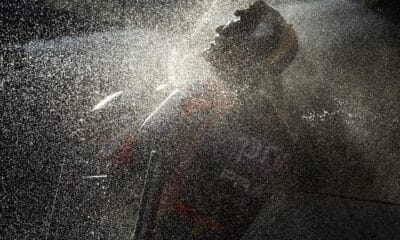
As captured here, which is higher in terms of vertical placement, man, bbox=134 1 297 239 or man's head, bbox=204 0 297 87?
man's head, bbox=204 0 297 87

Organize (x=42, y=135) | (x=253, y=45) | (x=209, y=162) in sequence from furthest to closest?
(x=42, y=135), (x=253, y=45), (x=209, y=162)

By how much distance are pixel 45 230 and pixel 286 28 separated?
2.73 m

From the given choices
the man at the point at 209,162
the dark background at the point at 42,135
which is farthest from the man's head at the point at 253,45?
the dark background at the point at 42,135

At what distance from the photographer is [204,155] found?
2.14 meters

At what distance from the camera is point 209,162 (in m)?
2.12

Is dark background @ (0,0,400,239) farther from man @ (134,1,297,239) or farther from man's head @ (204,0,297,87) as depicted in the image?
man's head @ (204,0,297,87)

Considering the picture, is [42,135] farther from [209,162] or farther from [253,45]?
[253,45]

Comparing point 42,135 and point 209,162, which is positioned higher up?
point 209,162

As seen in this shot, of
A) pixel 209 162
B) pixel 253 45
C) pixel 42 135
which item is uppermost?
pixel 253 45

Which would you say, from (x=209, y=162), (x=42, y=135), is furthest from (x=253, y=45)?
(x=42, y=135)

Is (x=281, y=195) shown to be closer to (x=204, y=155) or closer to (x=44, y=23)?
(x=204, y=155)

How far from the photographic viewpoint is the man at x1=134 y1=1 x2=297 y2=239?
2.03m

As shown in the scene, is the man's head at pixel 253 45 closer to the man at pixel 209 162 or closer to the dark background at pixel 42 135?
the man at pixel 209 162

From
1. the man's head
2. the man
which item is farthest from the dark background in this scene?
the man's head
